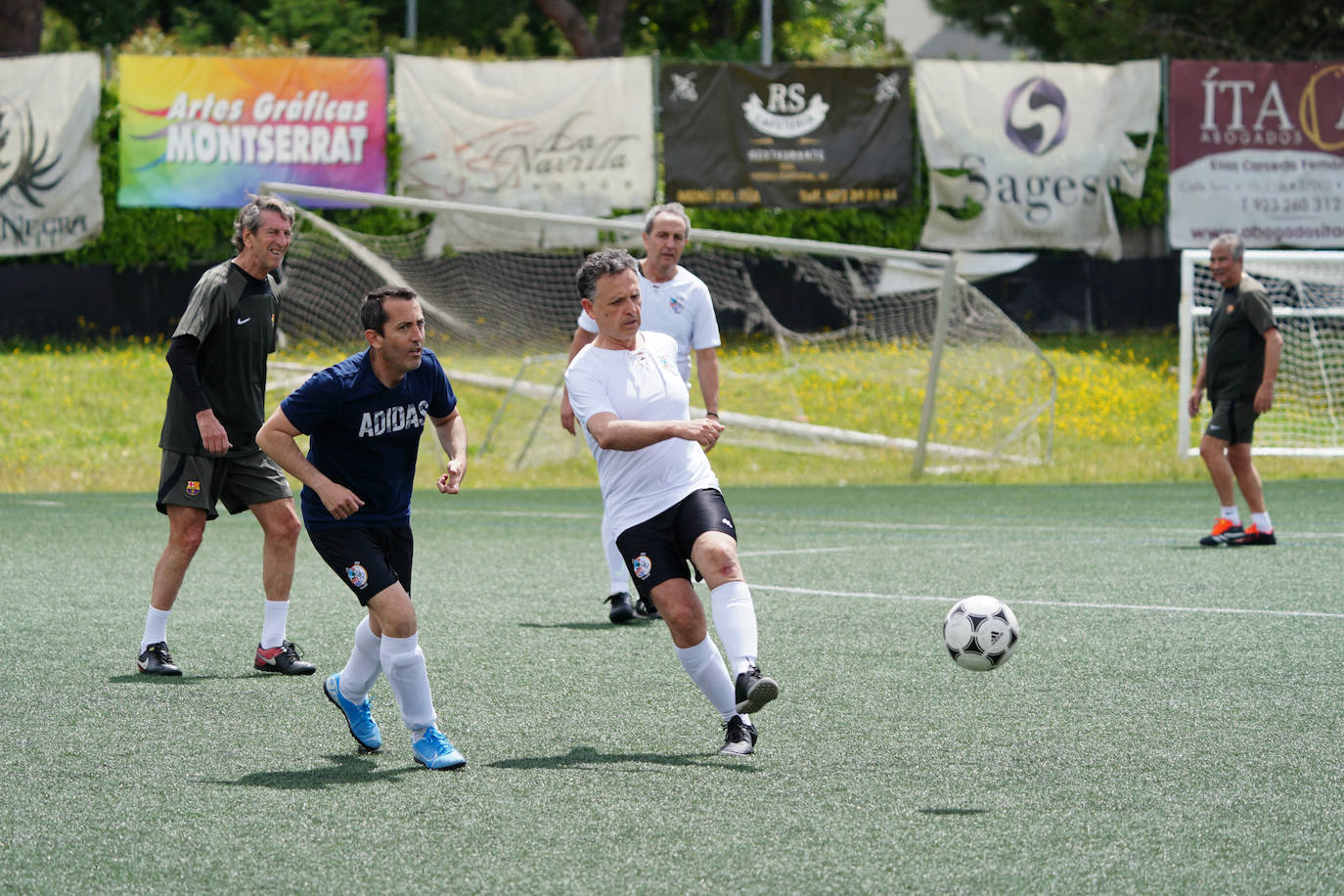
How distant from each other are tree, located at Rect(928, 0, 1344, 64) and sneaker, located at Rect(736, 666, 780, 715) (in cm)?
2292

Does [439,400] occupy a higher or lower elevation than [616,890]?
higher

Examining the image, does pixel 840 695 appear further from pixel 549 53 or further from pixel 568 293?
pixel 549 53

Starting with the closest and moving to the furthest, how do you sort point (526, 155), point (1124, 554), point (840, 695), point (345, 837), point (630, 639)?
point (345, 837) < point (840, 695) < point (630, 639) < point (1124, 554) < point (526, 155)

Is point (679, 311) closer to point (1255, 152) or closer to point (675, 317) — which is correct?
point (675, 317)

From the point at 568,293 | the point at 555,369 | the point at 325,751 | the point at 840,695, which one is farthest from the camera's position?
the point at 568,293

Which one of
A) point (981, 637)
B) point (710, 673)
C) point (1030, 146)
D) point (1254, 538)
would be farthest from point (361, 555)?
point (1030, 146)

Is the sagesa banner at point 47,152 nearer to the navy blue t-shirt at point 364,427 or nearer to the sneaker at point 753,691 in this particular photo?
the navy blue t-shirt at point 364,427

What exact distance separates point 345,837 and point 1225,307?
8.32 meters

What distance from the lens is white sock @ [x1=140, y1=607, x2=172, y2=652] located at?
6.82 m

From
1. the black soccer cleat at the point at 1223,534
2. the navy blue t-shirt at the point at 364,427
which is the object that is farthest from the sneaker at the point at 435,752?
the black soccer cleat at the point at 1223,534

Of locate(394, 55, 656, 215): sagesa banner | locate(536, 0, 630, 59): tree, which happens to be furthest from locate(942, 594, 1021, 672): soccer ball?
locate(536, 0, 630, 59): tree

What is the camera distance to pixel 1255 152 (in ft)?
76.9

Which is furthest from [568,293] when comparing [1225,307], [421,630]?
[421,630]

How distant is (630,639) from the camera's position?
7.66 metres
